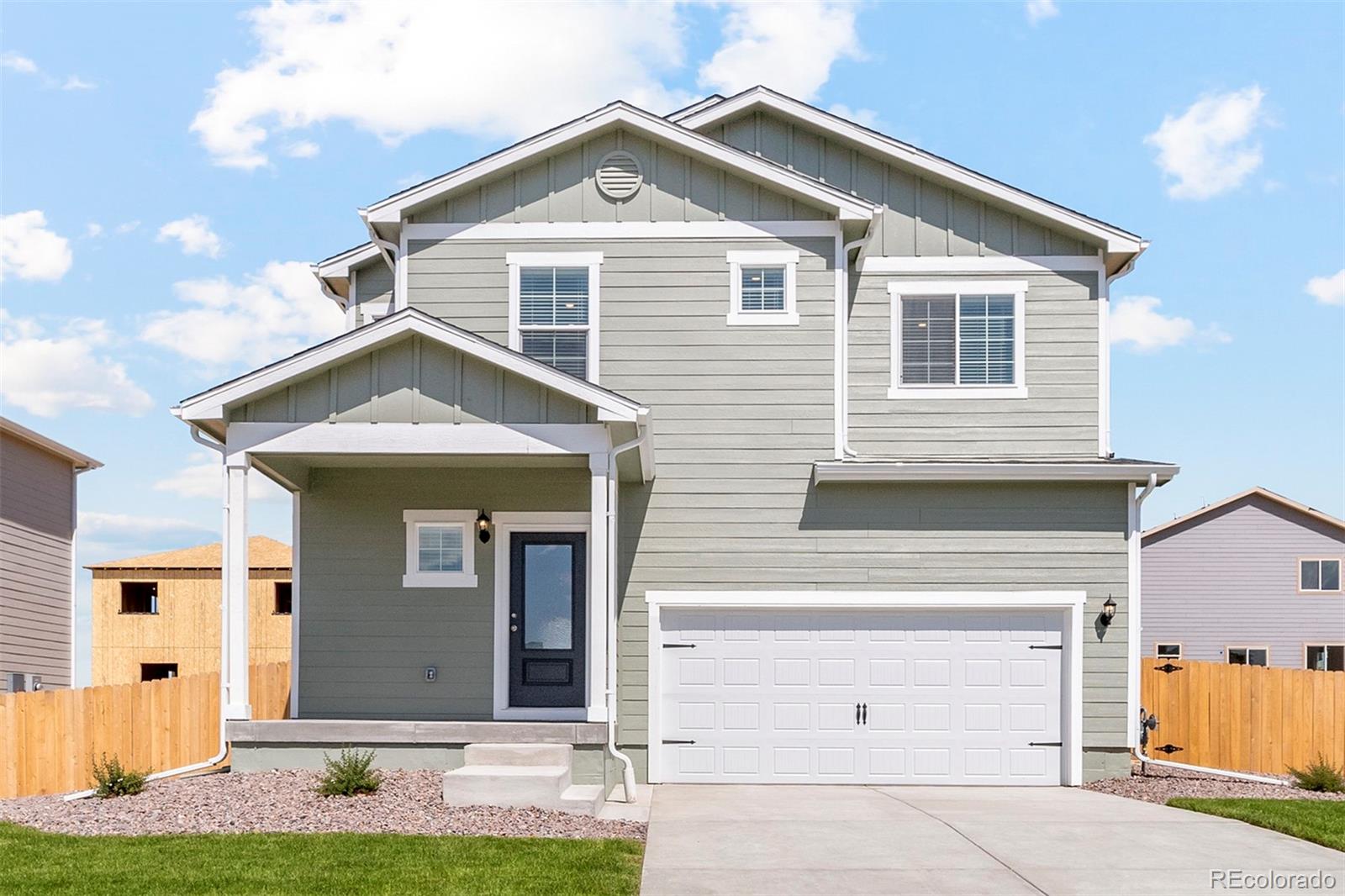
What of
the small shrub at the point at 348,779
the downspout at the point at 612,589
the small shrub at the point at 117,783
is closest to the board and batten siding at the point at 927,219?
the downspout at the point at 612,589

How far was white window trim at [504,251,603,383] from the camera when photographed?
48.7ft

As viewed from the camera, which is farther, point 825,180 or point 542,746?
point 825,180

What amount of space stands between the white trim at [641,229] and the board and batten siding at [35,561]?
39.9ft

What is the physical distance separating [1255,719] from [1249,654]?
1943 centimetres

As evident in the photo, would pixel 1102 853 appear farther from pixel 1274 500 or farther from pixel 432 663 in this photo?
pixel 1274 500

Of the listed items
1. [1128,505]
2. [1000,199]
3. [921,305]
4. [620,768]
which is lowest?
[620,768]

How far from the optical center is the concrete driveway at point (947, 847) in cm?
911

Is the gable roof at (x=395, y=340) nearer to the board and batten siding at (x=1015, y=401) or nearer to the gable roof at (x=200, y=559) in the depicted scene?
the board and batten siding at (x=1015, y=401)

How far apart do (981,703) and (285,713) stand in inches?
329

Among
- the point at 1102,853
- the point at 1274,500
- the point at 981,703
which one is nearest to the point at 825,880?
the point at 1102,853

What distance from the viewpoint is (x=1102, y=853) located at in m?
10.3

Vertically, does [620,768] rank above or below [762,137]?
below

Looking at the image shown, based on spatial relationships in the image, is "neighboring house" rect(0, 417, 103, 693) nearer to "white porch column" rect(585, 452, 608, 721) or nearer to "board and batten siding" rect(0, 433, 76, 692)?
"board and batten siding" rect(0, 433, 76, 692)

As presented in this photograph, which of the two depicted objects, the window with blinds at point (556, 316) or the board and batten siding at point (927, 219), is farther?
the board and batten siding at point (927, 219)
